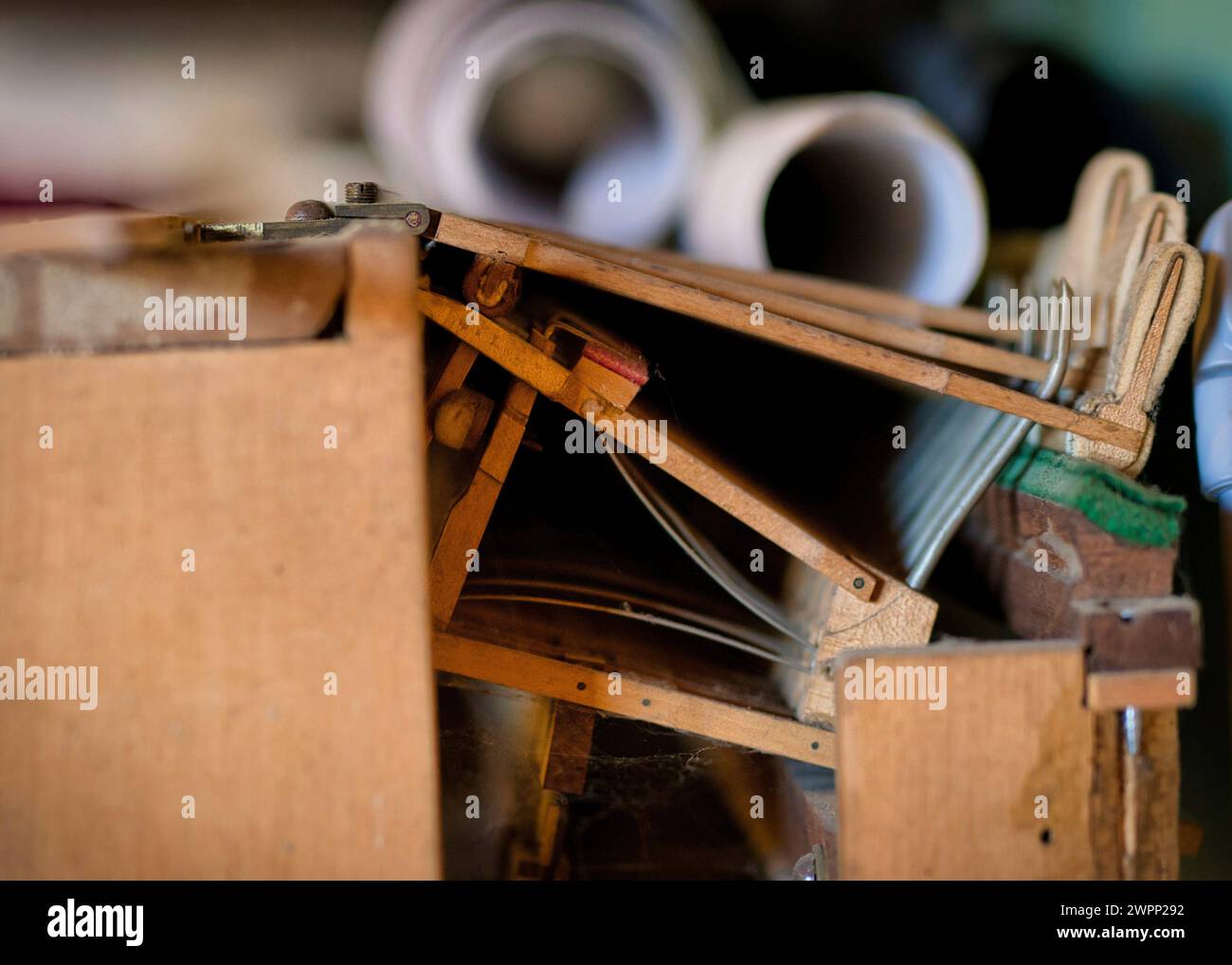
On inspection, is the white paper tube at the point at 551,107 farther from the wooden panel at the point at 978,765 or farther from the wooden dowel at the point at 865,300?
the wooden panel at the point at 978,765

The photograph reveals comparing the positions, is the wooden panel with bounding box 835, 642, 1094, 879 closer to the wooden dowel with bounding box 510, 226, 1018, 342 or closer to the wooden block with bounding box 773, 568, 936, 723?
the wooden block with bounding box 773, 568, 936, 723

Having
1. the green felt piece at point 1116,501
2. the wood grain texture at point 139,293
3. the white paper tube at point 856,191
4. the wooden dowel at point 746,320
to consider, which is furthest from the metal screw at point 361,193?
the green felt piece at point 1116,501

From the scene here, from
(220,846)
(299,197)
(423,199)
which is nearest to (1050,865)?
(220,846)

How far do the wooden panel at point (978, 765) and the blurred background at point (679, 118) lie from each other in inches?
15.9

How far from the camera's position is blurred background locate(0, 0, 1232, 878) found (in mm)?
1299

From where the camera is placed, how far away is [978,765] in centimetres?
95

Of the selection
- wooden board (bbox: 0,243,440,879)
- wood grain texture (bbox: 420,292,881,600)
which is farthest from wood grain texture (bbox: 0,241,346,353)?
wood grain texture (bbox: 420,292,881,600)

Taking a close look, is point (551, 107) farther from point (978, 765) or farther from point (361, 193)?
point (978, 765)

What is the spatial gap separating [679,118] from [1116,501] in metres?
0.72

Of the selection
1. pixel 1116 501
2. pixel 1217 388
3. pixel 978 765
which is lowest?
pixel 978 765

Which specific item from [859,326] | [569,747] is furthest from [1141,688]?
[569,747]

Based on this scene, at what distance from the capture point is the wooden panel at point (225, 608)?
2.95 ft
